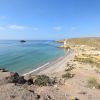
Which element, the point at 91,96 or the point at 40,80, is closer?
the point at 91,96

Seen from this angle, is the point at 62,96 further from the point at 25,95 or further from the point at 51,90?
the point at 25,95

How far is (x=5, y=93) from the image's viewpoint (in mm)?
10977

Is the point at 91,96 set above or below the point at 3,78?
below

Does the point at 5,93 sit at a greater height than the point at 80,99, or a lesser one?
greater

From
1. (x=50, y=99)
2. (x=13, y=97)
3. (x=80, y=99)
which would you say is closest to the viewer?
(x=13, y=97)

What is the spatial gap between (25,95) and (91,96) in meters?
5.36

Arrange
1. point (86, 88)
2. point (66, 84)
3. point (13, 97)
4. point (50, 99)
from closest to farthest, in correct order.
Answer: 1. point (13, 97)
2. point (50, 99)
3. point (86, 88)
4. point (66, 84)

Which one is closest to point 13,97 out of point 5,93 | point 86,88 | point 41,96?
point 5,93

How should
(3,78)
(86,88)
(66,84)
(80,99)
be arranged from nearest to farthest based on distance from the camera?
(80,99), (3,78), (86,88), (66,84)

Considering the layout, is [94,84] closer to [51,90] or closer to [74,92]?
[74,92]

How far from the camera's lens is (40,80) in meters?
15.5

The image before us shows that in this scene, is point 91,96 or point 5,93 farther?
point 91,96

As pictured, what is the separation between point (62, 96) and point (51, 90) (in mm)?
1409

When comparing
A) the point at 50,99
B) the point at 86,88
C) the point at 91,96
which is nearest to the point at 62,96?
the point at 50,99
